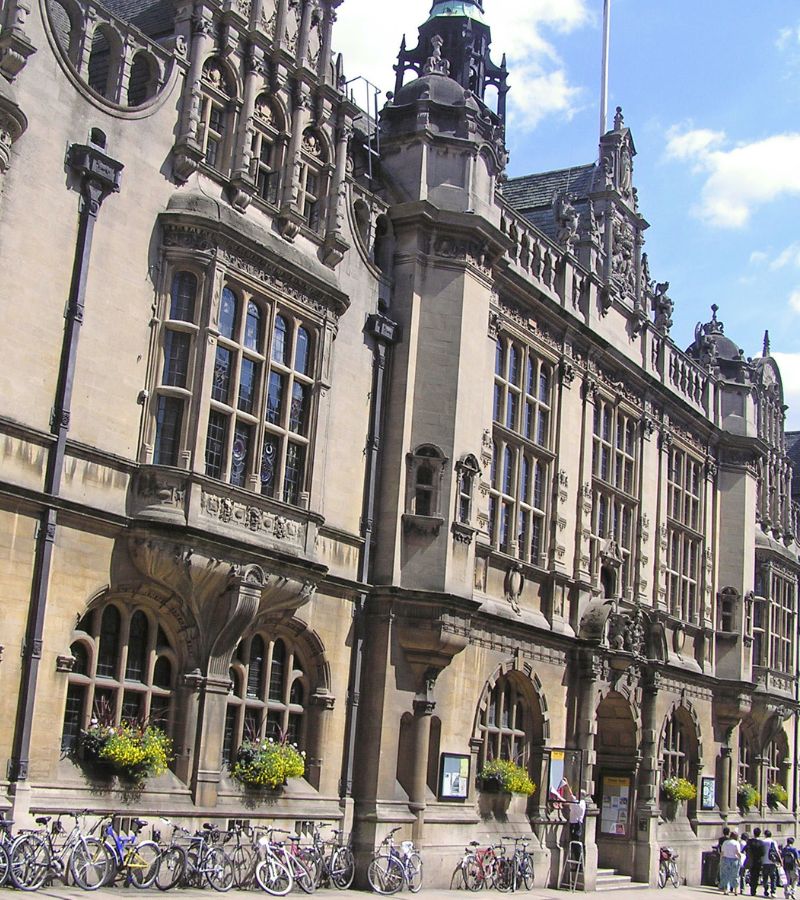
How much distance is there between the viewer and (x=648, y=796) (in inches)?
1371

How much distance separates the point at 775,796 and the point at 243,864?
96.9 ft

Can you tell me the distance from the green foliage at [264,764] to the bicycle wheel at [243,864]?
156 centimetres

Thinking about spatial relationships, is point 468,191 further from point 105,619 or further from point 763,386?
point 763,386

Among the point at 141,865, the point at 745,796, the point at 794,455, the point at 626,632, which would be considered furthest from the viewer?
the point at 794,455

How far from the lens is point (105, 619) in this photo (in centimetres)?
2033

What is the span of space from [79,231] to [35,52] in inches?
102

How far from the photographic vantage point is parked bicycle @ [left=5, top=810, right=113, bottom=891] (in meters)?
16.7

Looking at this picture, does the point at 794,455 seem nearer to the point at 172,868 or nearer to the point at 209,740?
the point at 209,740

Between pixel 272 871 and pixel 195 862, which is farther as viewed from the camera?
pixel 272 871

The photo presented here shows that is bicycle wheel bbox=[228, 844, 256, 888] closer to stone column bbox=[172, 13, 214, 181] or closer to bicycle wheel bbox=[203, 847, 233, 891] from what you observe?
bicycle wheel bbox=[203, 847, 233, 891]

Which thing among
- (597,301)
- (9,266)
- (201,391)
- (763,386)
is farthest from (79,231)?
(763,386)

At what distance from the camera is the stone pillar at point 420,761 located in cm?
2495

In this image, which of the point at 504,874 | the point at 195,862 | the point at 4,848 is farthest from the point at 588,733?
the point at 4,848

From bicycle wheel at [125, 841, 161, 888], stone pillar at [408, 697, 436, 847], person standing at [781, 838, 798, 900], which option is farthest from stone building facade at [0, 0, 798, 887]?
person standing at [781, 838, 798, 900]
